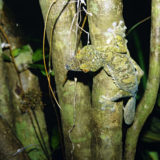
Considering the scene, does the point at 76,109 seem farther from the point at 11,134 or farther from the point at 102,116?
the point at 11,134

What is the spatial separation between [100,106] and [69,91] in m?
0.40

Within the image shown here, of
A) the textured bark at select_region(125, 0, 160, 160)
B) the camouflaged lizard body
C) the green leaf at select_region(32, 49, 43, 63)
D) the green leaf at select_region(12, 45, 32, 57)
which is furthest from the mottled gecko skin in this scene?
the green leaf at select_region(12, 45, 32, 57)

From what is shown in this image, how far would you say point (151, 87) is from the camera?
6.69 feet

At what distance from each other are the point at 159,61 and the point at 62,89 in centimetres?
113

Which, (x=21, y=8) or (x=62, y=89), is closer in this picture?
(x=62, y=89)

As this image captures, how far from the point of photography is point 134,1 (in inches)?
139

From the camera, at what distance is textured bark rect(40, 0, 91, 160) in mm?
1773

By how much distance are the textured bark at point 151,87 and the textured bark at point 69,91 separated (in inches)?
25.2

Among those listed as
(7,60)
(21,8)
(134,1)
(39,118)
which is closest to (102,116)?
(39,118)

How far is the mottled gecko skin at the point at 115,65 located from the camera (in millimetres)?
1854

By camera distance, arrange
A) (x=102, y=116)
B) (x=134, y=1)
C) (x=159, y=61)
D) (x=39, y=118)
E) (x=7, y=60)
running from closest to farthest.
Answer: (x=102, y=116)
(x=159, y=61)
(x=7, y=60)
(x=39, y=118)
(x=134, y=1)

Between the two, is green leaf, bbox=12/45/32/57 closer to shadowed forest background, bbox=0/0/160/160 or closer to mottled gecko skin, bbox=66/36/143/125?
shadowed forest background, bbox=0/0/160/160

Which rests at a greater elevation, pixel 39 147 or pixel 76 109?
pixel 76 109

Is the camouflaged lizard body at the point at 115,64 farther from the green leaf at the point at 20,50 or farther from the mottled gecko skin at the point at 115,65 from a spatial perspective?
the green leaf at the point at 20,50
